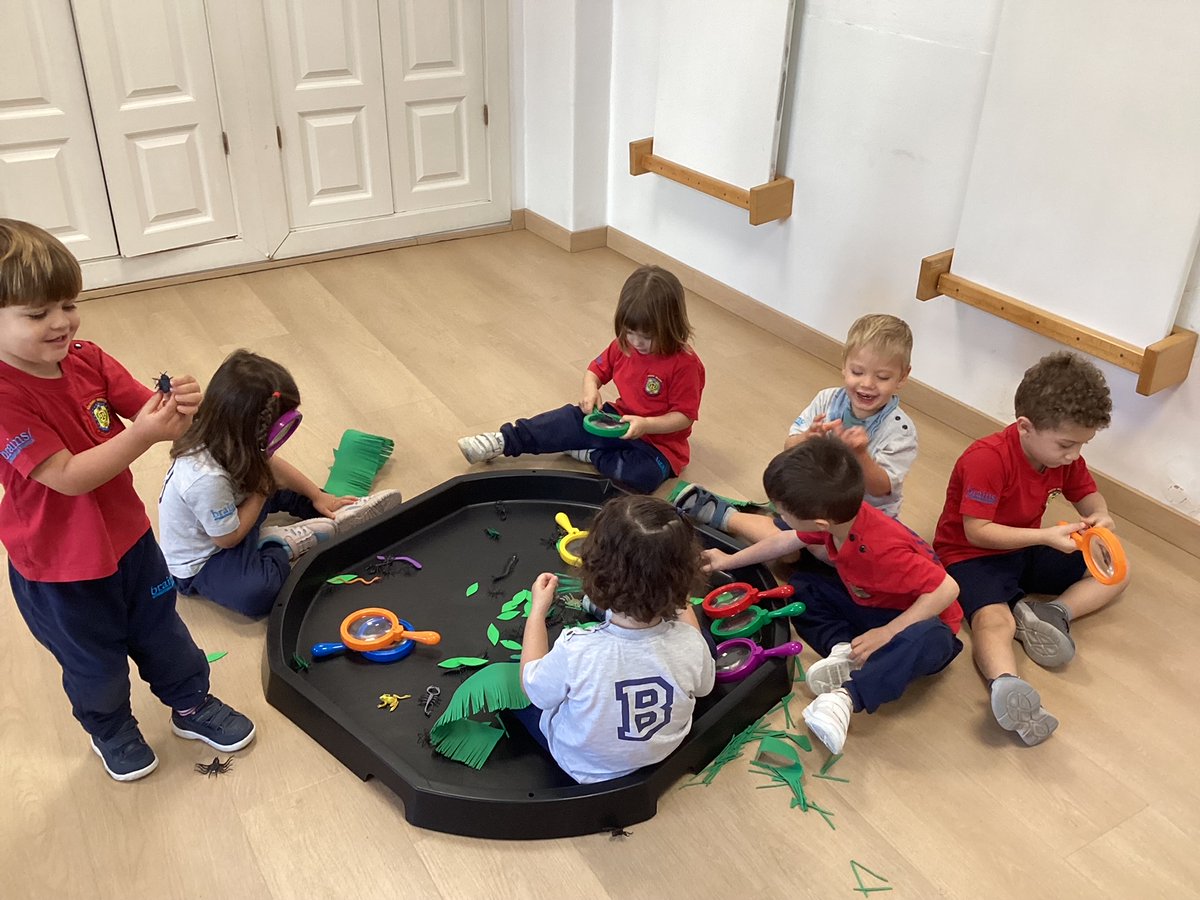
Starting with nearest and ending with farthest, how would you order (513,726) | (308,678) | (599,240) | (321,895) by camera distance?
(321,895) < (513,726) < (308,678) < (599,240)

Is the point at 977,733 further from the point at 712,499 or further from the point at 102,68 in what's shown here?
the point at 102,68

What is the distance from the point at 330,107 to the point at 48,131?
0.87m

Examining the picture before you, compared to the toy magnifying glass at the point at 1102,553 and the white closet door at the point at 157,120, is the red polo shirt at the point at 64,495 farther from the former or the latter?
the white closet door at the point at 157,120

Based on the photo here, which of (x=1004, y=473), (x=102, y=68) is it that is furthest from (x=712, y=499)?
(x=102, y=68)

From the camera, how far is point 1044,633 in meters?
1.95

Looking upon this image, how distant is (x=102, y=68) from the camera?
3.09m

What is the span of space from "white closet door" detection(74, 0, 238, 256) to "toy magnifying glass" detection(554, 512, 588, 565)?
1954 mm

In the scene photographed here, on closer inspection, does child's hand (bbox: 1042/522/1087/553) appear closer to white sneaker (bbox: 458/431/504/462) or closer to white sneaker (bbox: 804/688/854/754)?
white sneaker (bbox: 804/688/854/754)

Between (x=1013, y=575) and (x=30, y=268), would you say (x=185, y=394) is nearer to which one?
(x=30, y=268)

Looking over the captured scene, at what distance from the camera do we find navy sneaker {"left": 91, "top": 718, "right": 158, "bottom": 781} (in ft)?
5.42

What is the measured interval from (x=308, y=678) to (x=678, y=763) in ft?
2.27

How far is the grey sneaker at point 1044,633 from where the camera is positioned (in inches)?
76.3

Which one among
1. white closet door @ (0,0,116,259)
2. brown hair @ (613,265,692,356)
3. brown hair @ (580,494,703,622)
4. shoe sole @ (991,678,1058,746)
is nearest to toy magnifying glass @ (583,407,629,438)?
brown hair @ (613,265,692,356)

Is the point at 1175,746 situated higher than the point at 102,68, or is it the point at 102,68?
the point at 102,68
